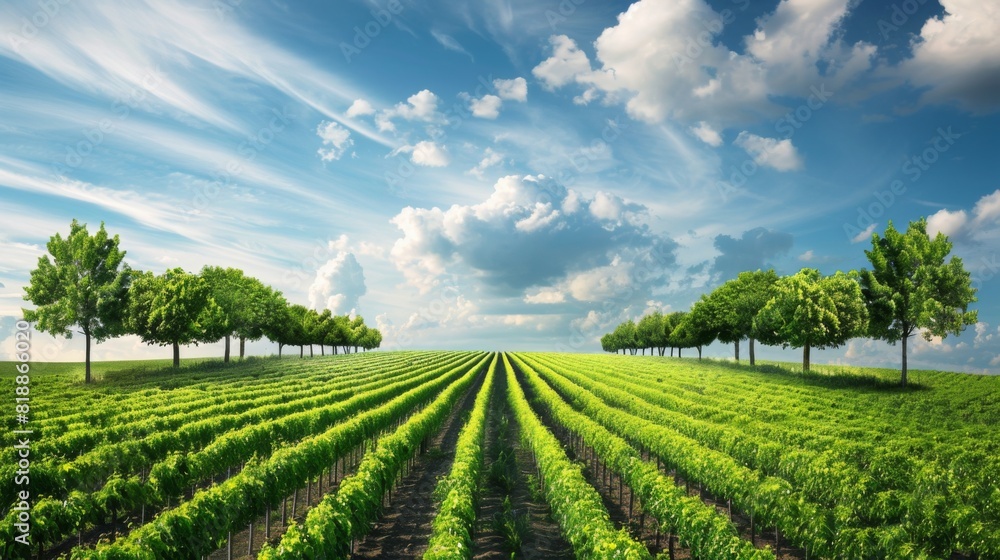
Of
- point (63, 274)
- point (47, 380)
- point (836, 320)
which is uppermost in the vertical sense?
point (63, 274)

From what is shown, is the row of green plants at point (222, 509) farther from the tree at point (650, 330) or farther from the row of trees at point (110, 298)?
the tree at point (650, 330)

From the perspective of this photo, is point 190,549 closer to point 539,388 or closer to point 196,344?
point 539,388

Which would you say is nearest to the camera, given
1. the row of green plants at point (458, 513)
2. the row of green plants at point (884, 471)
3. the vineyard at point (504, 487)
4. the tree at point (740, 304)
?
the row of green plants at point (458, 513)

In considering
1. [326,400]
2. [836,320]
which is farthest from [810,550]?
[836,320]

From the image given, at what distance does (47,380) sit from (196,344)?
15.4 metres

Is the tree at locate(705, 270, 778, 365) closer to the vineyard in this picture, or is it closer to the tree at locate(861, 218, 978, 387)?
the tree at locate(861, 218, 978, 387)

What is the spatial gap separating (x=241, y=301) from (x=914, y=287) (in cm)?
8381

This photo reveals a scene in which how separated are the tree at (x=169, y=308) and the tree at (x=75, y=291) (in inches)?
89.0

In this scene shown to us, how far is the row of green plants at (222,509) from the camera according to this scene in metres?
11.4

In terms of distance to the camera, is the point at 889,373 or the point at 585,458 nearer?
the point at 585,458

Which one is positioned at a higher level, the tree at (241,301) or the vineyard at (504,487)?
the tree at (241,301)

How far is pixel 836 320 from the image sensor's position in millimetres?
55656

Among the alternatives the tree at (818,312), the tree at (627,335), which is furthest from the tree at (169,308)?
the tree at (627,335)

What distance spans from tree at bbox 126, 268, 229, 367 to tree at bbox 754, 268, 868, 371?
221ft
